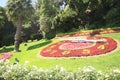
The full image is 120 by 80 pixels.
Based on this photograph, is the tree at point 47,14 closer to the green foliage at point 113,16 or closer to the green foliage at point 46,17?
the green foliage at point 46,17

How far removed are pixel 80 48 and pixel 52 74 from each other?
1489 cm

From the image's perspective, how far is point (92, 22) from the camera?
41938mm

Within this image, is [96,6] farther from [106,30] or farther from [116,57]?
[116,57]

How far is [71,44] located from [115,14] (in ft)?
33.3

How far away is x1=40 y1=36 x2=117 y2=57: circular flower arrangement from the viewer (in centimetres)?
2450

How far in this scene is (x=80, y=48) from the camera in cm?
2652

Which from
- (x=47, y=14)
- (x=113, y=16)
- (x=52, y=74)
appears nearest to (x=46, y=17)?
(x=47, y=14)

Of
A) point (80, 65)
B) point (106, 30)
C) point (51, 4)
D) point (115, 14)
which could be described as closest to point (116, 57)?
point (80, 65)

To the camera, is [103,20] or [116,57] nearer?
[116,57]

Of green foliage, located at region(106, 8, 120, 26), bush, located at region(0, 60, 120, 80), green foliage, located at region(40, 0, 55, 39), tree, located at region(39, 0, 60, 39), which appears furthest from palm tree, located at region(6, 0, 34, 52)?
bush, located at region(0, 60, 120, 80)

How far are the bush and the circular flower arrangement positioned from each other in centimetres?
1194

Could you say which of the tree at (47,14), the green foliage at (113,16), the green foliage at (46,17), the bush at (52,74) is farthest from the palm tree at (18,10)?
the bush at (52,74)

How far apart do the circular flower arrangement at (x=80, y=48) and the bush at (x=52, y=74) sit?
11.9 metres

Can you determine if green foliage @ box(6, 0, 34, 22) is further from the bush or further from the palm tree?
the bush
